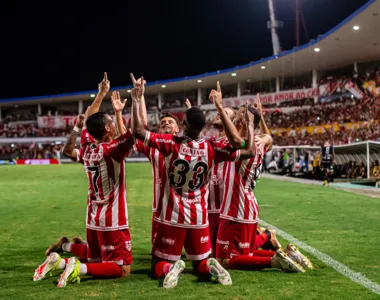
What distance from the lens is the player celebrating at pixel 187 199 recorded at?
4.50 m

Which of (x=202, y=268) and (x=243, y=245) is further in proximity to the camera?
(x=243, y=245)

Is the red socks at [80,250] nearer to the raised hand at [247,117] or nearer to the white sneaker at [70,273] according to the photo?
the white sneaker at [70,273]

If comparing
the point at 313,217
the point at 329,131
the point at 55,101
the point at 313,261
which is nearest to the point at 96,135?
the point at 313,261

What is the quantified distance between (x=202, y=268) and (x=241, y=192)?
3.37 feet

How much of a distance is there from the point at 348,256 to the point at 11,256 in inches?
171

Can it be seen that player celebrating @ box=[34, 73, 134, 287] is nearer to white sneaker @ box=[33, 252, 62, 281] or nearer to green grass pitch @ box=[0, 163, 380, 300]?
white sneaker @ box=[33, 252, 62, 281]

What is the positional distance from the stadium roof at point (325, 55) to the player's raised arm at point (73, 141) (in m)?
22.8

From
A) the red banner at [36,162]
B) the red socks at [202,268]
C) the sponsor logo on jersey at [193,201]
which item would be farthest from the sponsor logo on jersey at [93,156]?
the red banner at [36,162]

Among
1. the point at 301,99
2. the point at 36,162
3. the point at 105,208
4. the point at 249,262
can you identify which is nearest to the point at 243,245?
the point at 249,262

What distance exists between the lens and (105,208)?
4.76 m

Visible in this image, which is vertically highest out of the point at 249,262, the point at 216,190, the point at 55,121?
the point at 55,121

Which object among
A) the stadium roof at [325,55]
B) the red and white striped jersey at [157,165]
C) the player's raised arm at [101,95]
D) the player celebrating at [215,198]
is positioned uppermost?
the stadium roof at [325,55]

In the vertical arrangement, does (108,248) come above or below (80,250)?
above

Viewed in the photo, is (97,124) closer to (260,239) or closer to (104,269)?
(104,269)
